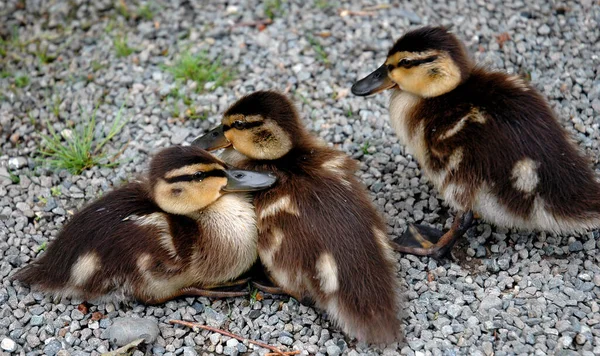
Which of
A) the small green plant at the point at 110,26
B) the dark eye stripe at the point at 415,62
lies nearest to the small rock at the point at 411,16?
the dark eye stripe at the point at 415,62

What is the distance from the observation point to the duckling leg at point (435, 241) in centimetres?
331

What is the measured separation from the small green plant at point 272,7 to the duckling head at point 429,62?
1.48 metres

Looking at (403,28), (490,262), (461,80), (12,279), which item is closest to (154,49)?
(403,28)

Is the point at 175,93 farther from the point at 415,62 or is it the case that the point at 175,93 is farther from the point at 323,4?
the point at 415,62

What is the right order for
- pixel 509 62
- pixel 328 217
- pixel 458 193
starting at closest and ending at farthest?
pixel 328 217
pixel 458 193
pixel 509 62

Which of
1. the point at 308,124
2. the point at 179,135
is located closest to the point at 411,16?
the point at 308,124

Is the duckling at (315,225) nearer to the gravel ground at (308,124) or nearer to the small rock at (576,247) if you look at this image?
the gravel ground at (308,124)

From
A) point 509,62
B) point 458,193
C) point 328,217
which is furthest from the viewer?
point 509,62

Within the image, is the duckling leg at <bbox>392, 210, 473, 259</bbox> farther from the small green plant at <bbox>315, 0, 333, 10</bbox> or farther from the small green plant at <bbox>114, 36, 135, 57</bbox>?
the small green plant at <bbox>114, 36, 135, 57</bbox>

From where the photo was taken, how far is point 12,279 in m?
3.26

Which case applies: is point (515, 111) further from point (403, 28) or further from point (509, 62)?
point (403, 28)

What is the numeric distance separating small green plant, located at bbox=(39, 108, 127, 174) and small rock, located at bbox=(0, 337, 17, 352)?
1.04 metres

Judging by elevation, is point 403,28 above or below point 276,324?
above

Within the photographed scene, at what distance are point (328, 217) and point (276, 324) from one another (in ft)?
1.62
